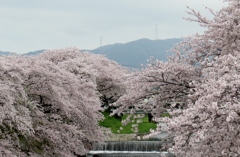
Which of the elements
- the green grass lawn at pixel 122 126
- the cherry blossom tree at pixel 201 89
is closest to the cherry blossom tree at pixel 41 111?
the cherry blossom tree at pixel 201 89

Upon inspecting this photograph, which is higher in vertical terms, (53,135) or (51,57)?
(51,57)

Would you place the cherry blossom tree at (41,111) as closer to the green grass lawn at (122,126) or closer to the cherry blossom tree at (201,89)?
the cherry blossom tree at (201,89)

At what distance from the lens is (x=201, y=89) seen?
7.25m

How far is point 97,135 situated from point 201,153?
11.3m

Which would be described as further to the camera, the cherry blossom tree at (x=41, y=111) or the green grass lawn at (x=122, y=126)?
the green grass lawn at (x=122, y=126)

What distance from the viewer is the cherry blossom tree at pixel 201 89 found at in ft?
19.4

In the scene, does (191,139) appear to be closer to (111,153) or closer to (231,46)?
(231,46)

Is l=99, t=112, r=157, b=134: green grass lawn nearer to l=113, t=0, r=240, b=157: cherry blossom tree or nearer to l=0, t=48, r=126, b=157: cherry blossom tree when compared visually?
l=0, t=48, r=126, b=157: cherry blossom tree

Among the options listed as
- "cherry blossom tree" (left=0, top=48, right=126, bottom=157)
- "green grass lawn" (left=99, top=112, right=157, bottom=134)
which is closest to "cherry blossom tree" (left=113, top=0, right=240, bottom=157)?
"cherry blossom tree" (left=0, top=48, right=126, bottom=157)

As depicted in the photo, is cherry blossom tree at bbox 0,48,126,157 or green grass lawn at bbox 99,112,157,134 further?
green grass lawn at bbox 99,112,157,134

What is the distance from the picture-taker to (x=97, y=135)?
17469 millimetres

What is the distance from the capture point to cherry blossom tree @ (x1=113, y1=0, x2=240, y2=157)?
5.91 m

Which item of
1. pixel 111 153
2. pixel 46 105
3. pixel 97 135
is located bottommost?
pixel 111 153

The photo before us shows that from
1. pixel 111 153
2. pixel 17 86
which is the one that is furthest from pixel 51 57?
pixel 17 86
